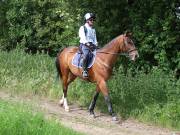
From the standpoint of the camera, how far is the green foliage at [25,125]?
10000mm

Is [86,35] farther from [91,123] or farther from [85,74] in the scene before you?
[91,123]

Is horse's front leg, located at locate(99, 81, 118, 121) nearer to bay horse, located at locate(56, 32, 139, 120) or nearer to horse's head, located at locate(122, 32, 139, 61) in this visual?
bay horse, located at locate(56, 32, 139, 120)

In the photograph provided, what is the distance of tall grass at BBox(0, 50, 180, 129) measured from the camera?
1445 centimetres

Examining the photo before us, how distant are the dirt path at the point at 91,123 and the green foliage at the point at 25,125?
1.79m

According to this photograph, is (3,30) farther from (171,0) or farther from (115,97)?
(115,97)

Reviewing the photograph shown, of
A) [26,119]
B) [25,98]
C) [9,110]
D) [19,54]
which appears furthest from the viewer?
[19,54]

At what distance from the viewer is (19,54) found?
20.6 metres

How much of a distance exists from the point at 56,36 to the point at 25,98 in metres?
8.43

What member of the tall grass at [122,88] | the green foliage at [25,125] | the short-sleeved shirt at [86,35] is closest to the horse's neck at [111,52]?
the short-sleeved shirt at [86,35]

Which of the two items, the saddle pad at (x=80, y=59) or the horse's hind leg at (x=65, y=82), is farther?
the horse's hind leg at (x=65, y=82)

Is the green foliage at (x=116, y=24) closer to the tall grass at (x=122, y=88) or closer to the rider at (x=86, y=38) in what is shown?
the tall grass at (x=122, y=88)

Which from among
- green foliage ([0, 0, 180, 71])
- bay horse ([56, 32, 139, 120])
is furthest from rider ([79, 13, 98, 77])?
green foliage ([0, 0, 180, 71])

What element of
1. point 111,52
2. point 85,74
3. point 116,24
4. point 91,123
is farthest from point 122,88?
point 116,24

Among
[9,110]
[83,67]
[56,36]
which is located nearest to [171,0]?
[83,67]
